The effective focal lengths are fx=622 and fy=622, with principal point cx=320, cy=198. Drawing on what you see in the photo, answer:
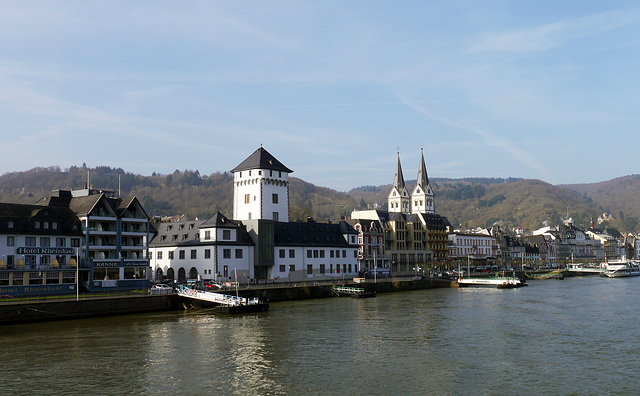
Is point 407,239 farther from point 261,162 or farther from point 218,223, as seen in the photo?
point 218,223

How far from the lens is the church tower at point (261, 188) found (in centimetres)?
10781

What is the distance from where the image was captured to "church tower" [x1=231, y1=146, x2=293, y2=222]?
108 meters

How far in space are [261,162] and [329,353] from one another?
68422 mm

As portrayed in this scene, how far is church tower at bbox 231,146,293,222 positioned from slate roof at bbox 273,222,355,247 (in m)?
3.95

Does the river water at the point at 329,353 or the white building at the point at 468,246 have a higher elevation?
the white building at the point at 468,246

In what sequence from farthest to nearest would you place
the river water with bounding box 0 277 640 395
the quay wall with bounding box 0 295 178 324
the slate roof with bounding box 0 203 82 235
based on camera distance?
the slate roof with bounding box 0 203 82 235 → the quay wall with bounding box 0 295 178 324 → the river water with bounding box 0 277 640 395

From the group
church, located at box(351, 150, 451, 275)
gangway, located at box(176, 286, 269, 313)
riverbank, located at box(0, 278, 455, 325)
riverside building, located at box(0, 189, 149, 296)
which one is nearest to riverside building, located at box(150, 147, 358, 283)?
riverbank, located at box(0, 278, 455, 325)

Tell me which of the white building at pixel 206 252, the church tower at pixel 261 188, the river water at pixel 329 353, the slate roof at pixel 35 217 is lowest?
the river water at pixel 329 353

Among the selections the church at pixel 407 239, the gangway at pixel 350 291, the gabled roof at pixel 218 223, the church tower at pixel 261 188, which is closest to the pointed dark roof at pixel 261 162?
the church tower at pixel 261 188

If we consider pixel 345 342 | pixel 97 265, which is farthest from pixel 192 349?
pixel 97 265

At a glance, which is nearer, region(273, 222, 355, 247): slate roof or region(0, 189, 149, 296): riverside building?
region(0, 189, 149, 296): riverside building

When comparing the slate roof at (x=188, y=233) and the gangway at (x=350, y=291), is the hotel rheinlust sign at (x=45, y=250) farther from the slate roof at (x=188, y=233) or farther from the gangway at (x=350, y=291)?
the gangway at (x=350, y=291)

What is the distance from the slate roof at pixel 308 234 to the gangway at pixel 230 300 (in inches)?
1260

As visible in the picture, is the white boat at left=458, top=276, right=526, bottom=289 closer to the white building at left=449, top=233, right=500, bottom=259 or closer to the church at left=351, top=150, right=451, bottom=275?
the church at left=351, top=150, right=451, bottom=275
